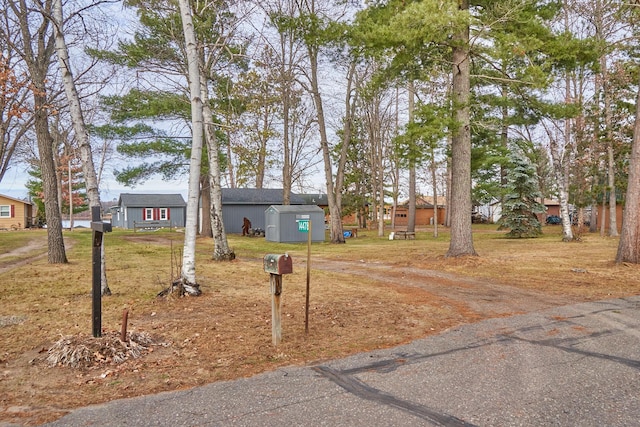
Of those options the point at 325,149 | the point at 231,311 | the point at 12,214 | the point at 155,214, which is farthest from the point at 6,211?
the point at 231,311

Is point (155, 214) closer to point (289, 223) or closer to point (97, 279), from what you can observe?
point (289, 223)

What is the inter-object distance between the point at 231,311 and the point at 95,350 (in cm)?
229

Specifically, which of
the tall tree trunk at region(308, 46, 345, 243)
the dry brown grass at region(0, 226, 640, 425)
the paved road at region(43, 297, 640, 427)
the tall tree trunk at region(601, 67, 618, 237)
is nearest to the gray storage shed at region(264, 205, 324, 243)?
the tall tree trunk at region(308, 46, 345, 243)

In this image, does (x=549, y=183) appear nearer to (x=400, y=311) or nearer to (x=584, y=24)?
(x=584, y=24)

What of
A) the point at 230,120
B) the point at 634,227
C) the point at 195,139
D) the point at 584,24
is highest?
the point at 584,24

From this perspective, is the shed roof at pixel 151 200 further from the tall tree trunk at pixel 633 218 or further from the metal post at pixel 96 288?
the metal post at pixel 96 288

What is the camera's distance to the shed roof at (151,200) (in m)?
40.6

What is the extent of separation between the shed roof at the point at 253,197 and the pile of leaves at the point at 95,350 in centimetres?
2822

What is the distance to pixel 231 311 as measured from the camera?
21.5ft

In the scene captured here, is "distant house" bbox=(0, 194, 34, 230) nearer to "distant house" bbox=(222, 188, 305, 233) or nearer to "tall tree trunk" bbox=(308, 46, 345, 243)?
"distant house" bbox=(222, 188, 305, 233)

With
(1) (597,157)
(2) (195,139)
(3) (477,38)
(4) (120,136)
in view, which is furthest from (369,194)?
(2) (195,139)

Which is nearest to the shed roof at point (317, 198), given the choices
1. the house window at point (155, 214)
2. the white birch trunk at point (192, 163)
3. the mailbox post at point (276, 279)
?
the house window at point (155, 214)

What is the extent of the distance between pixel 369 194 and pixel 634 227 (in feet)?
105

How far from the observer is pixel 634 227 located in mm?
10867
